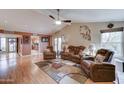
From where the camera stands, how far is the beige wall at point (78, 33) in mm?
5637

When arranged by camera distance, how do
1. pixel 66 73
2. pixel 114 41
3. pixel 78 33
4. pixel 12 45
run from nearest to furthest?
pixel 66 73
pixel 114 41
pixel 78 33
pixel 12 45

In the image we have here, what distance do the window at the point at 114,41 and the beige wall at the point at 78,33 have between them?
0.95 feet

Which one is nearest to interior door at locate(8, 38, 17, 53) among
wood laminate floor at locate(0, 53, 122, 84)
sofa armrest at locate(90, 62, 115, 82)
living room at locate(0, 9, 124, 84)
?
living room at locate(0, 9, 124, 84)

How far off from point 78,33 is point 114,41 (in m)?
2.03

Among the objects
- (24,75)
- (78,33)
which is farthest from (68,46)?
(24,75)

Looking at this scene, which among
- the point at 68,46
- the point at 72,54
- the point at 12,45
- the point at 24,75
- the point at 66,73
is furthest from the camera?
the point at 12,45

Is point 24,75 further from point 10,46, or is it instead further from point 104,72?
point 10,46

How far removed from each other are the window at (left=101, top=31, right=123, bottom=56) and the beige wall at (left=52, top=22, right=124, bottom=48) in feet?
0.95

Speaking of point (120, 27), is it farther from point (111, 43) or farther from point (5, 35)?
point (5, 35)

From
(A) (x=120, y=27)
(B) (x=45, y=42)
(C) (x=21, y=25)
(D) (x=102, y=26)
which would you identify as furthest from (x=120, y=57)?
(C) (x=21, y=25)

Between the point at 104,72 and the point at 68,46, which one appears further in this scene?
the point at 68,46

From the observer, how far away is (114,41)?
5281 mm
